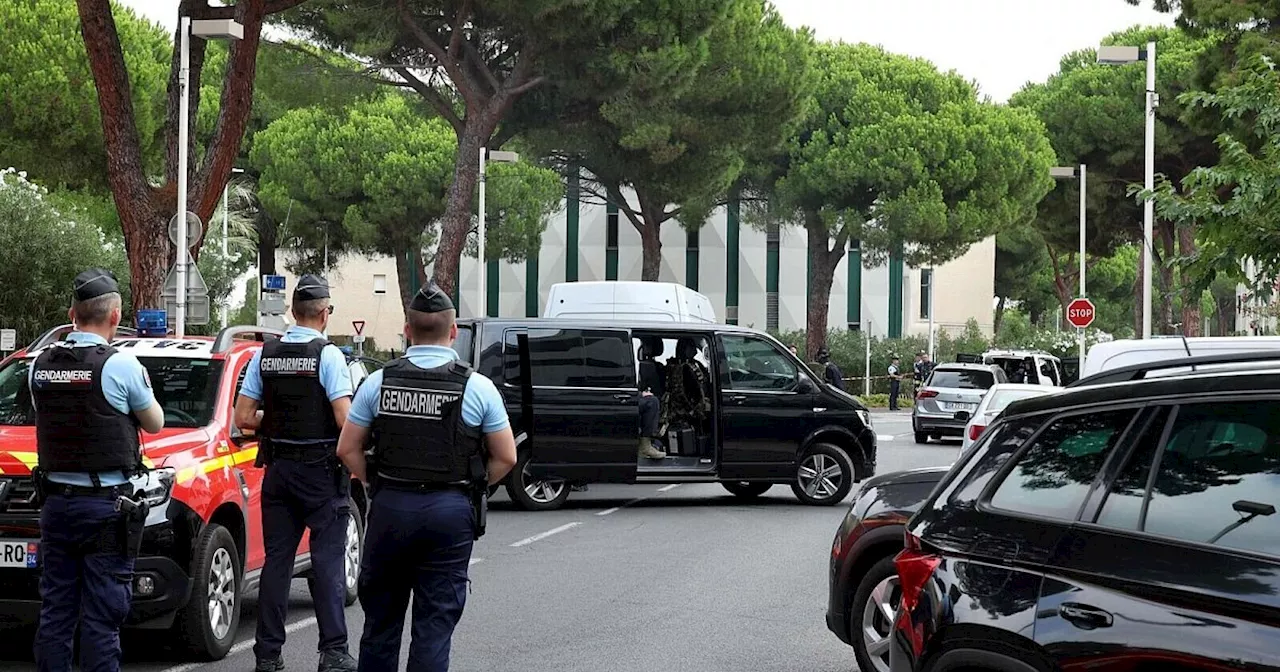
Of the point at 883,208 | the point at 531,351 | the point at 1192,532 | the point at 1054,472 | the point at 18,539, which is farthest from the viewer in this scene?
the point at 883,208

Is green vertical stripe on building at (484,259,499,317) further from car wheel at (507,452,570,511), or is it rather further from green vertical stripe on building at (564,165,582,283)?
car wheel at (507,452,570,511)

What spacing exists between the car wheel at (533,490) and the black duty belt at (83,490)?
1016 centimetres

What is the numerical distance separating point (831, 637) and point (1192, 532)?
5575 mm

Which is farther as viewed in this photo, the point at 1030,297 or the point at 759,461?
the point at 1030,297

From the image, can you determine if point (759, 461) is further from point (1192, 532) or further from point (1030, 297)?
point (1030, 297)

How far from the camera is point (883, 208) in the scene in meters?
52.1

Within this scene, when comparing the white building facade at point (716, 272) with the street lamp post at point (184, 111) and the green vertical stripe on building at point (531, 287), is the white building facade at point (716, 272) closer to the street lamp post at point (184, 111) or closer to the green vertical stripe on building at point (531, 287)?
the green vertical stripe on building at point (531, 287)

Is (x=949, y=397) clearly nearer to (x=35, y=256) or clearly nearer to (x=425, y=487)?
(x=35, y=256)

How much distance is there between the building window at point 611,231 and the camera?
65.7 meters

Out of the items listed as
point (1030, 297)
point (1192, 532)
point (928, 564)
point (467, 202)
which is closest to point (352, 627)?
point (928, 564)

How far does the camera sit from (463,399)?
6285 millimetres

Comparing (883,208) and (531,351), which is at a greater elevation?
(883,208)

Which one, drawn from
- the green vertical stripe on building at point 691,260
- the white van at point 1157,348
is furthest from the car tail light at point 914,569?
the green vertical stripe on building at point 691,260

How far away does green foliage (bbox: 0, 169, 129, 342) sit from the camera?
30266 mm
